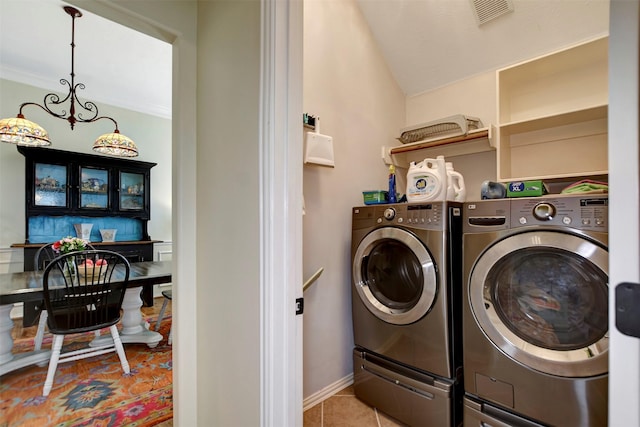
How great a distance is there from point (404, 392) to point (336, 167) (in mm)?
1358

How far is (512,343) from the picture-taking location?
1303 millimetres

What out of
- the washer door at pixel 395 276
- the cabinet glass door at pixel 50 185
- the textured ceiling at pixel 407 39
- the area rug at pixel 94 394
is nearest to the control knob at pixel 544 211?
the washer door at pixel 395 276

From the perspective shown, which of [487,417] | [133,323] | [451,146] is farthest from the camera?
[133,323]

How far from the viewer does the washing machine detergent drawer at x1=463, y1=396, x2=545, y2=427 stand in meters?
1.31

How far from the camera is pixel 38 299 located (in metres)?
1.99

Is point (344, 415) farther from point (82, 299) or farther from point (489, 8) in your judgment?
point (489, 8)

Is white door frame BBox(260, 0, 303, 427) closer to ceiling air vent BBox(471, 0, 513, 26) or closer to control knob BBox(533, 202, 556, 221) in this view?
control knob BBox(533, 202, 556, 221)

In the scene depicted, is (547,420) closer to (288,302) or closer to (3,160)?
(288,302)

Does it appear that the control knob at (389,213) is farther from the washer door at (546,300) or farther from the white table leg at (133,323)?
the white table leg at (133,323)

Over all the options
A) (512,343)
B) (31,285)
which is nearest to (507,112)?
(512,343)

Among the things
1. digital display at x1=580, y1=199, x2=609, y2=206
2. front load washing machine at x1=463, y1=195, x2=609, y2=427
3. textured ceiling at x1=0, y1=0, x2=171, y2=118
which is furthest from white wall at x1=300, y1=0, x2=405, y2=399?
textured ceiling at x1=0, y1=0, x2=171, y2=118

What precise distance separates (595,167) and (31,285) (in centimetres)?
368

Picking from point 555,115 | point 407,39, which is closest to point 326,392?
point 555,115

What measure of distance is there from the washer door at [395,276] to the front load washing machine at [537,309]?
0.64 feet
